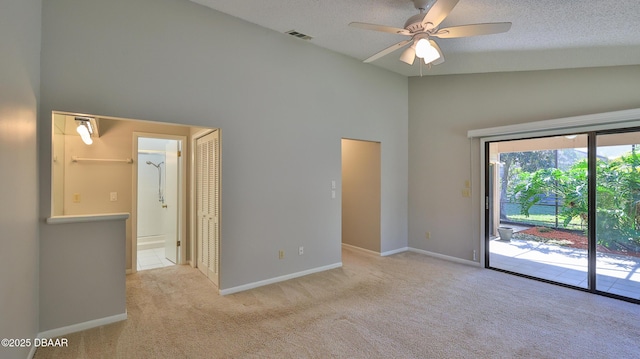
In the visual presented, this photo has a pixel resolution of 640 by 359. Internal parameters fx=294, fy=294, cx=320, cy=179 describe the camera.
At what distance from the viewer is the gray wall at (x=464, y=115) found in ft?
11.9

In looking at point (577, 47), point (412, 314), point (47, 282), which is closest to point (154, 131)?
point (47, 282)

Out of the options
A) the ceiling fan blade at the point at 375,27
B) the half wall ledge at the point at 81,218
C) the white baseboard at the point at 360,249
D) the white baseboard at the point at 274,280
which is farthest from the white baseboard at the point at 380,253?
the half wall ledge at the point at 81,218

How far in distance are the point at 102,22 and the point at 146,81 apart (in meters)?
0.60

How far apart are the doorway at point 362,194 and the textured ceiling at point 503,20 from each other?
1858mm

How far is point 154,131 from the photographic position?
14.6ft

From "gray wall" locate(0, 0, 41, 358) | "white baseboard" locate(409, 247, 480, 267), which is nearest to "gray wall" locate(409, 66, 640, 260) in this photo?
"white baseboard" locate(409, 247, 480, 267)

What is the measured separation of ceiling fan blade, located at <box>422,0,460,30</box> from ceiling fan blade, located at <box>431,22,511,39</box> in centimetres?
13

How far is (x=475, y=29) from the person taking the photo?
8.15 ft

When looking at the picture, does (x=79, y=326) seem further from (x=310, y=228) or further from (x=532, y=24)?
(x=532, y=24)

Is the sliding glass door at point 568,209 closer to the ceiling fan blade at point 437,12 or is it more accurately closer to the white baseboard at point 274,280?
the white baseboard at point 274,280

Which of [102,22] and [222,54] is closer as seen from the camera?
[102,22]

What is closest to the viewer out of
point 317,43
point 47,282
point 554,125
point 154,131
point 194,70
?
point 47,282

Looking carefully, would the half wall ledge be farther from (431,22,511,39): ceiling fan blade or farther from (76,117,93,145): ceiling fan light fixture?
(431,22,511,39): ceiling fan blade

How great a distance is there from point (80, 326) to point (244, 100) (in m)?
2.78
